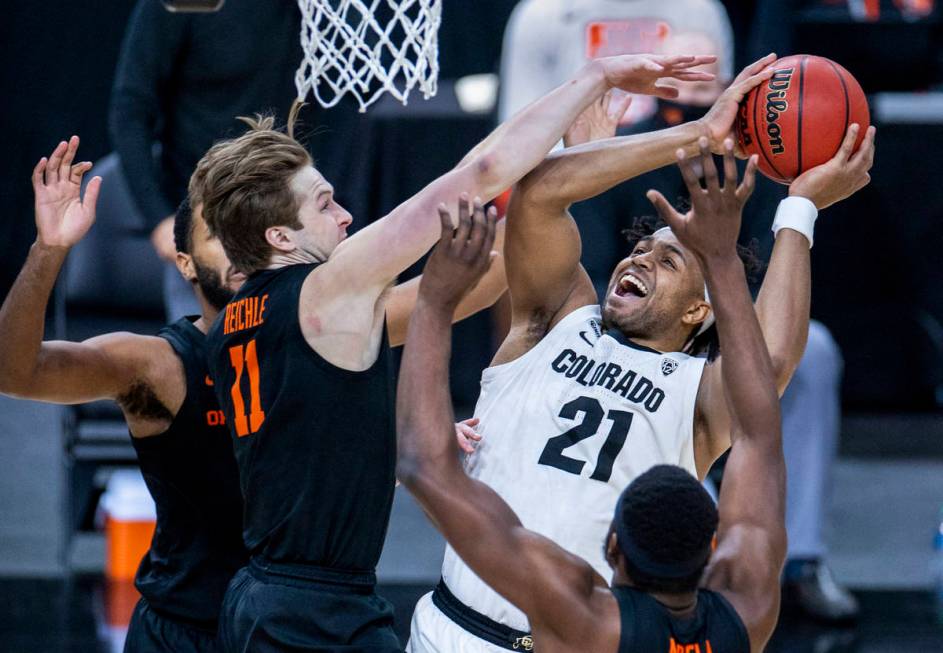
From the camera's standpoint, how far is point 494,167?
3.32m

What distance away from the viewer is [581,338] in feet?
12.6

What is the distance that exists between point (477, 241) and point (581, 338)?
1007mm

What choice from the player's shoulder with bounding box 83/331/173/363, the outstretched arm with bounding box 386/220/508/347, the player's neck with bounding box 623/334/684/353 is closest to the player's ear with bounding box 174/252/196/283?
the player's shoulder with bounding box 83/331/173/363

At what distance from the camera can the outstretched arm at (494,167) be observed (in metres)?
3.17

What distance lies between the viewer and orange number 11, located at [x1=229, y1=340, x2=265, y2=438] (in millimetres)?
3273

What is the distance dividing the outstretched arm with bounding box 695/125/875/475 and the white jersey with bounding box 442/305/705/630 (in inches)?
11.1

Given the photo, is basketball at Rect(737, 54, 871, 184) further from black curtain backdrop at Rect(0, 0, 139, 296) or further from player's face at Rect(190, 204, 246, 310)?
black curtain backdrop at Rect(0, 0, 139, 296)

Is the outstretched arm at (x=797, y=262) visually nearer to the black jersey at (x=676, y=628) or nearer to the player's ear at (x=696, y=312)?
the player's ear at (x=696, y=312)

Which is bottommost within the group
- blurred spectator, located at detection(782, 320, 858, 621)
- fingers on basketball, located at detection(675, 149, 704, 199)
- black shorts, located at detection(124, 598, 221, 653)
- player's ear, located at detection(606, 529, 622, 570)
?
blurred spectator, located at detection(782, 320, 858, 621)

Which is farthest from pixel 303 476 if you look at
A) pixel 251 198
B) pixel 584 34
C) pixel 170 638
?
pixel 584 34

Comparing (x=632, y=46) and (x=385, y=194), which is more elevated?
(x=632, y=46)

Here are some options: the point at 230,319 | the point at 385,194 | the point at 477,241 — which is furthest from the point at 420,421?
the point at 385,194

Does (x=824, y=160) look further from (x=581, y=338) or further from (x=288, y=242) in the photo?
(x=288, y=242)

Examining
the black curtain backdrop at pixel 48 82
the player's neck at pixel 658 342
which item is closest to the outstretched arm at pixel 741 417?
the player's neck at pixel 658 342
